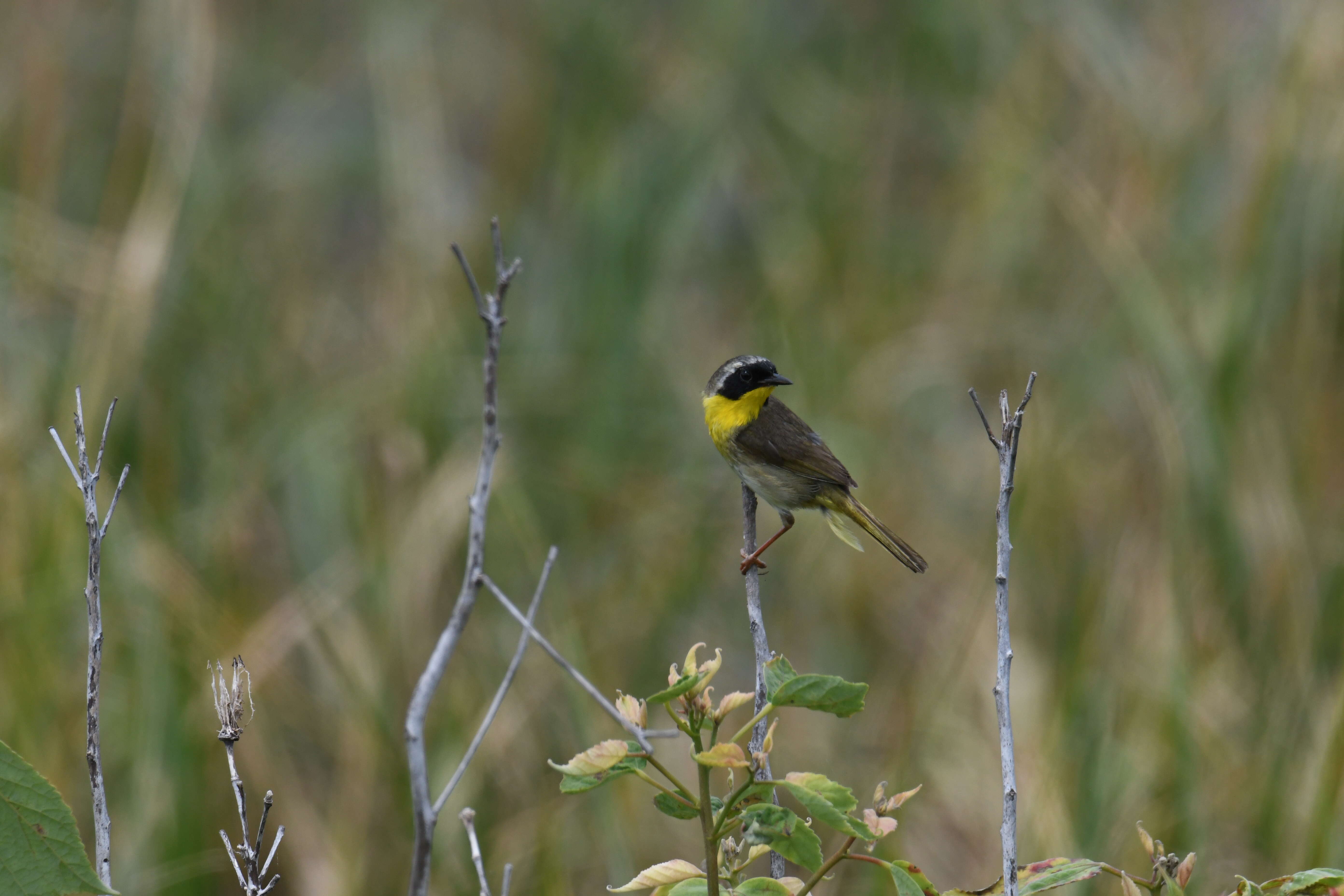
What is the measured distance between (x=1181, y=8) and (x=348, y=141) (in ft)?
17.1

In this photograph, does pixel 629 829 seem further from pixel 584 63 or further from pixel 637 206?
pixel 584 63

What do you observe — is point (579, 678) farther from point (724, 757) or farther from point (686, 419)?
point (686, 419)

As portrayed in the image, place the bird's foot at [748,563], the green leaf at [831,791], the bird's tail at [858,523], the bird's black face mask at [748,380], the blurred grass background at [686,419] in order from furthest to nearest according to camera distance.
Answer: the blurred grass background at [686,419]
the bird's black face mask at [748,380]
the bird's tail at [858,523]
the bird's foot at [748,563]
the green leaf at [831,791]

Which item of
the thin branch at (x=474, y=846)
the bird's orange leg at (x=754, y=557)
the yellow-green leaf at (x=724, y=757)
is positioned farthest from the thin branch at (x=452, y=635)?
the bird's orange leg at (x=754, y=557)

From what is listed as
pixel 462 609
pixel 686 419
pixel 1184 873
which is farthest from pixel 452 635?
pixel 686 419

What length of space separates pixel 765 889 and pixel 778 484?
210cm

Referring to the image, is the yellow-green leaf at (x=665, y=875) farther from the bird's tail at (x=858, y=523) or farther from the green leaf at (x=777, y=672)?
the bird's tail at (x=858, y=523)

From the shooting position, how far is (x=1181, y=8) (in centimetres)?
755

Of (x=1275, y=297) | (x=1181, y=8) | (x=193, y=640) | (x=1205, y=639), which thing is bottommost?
(x=193, y=640)

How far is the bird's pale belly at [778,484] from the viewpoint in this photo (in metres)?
3.29

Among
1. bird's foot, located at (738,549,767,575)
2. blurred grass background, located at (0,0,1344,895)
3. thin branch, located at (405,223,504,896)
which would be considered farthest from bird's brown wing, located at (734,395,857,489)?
thin branch, located at (405,223,504,896)

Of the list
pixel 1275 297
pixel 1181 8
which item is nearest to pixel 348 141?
pixel 1181 8

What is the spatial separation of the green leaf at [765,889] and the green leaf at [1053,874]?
0.24 meters

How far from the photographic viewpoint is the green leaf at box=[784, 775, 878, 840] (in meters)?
1.17
